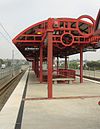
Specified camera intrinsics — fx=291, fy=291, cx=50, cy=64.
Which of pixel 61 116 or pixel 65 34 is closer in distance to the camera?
pixel 61 116

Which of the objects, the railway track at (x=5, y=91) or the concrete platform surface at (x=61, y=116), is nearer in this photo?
the concrete platform surface at (x=61, y=116)

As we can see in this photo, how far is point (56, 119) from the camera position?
805 cm

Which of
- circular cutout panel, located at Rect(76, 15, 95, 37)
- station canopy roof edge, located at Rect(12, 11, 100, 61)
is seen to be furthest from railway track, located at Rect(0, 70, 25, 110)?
circular cutout panel, located at Rect(76, 15, 95, 37)

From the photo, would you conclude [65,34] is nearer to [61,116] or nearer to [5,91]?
[5,91]

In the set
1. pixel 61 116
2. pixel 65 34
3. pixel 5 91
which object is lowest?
pixel 5 91

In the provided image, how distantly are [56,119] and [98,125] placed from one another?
1.29 m

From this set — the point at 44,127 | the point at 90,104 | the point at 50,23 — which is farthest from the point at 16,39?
the point at 44,127

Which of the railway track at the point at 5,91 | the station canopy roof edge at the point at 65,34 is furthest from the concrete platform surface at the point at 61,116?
the station canopy roof edge at the point at 65,34

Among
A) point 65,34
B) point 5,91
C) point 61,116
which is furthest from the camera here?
point 5,91

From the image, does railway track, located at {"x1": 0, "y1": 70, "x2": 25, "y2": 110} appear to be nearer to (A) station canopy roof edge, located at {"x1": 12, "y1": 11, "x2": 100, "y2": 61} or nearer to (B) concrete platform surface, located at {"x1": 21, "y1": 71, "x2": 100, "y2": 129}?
(B) concrete platform surface, located at {"x1": 21, "y1": 71, "x2": 100, "y2": 129}

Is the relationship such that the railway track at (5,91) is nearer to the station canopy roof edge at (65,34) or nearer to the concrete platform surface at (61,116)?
the concrete platform surface at (61,116)

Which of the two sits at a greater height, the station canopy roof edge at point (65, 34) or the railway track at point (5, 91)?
the station canopy roof edge at point (65, 34)

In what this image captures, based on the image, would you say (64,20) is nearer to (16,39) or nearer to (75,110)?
(16,39)

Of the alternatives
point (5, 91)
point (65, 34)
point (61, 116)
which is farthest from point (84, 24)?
point (61, 116)
